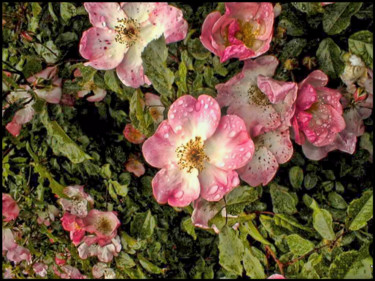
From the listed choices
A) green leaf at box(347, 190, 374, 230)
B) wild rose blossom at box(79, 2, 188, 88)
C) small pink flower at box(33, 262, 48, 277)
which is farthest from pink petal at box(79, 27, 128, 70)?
small pink flower at box(33, 262, 48, 277)

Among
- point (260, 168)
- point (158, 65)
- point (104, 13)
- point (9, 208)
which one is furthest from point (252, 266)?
point (9, 208)

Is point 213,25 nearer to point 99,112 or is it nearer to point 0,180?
point 99,112

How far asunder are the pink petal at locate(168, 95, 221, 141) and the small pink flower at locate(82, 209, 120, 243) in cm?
40

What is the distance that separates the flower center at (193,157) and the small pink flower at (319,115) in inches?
6.0

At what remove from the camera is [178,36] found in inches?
30.4

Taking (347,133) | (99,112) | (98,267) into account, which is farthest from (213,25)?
(98,267)

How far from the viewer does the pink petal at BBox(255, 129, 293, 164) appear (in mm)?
777

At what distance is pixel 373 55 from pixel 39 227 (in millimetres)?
913

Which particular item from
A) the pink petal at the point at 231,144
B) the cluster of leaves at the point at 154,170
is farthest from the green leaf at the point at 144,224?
the pink petal at the point at 231,144

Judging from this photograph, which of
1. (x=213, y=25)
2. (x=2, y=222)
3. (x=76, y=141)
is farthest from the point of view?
(x=2, y=222)

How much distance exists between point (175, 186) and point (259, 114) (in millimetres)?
180

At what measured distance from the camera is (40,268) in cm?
134

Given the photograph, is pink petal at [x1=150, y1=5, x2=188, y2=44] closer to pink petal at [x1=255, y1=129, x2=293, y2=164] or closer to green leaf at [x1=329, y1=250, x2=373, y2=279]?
pink petal at [x1=255, y1=129, x2=293, y2=164]

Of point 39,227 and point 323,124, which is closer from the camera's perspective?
point 323,124
